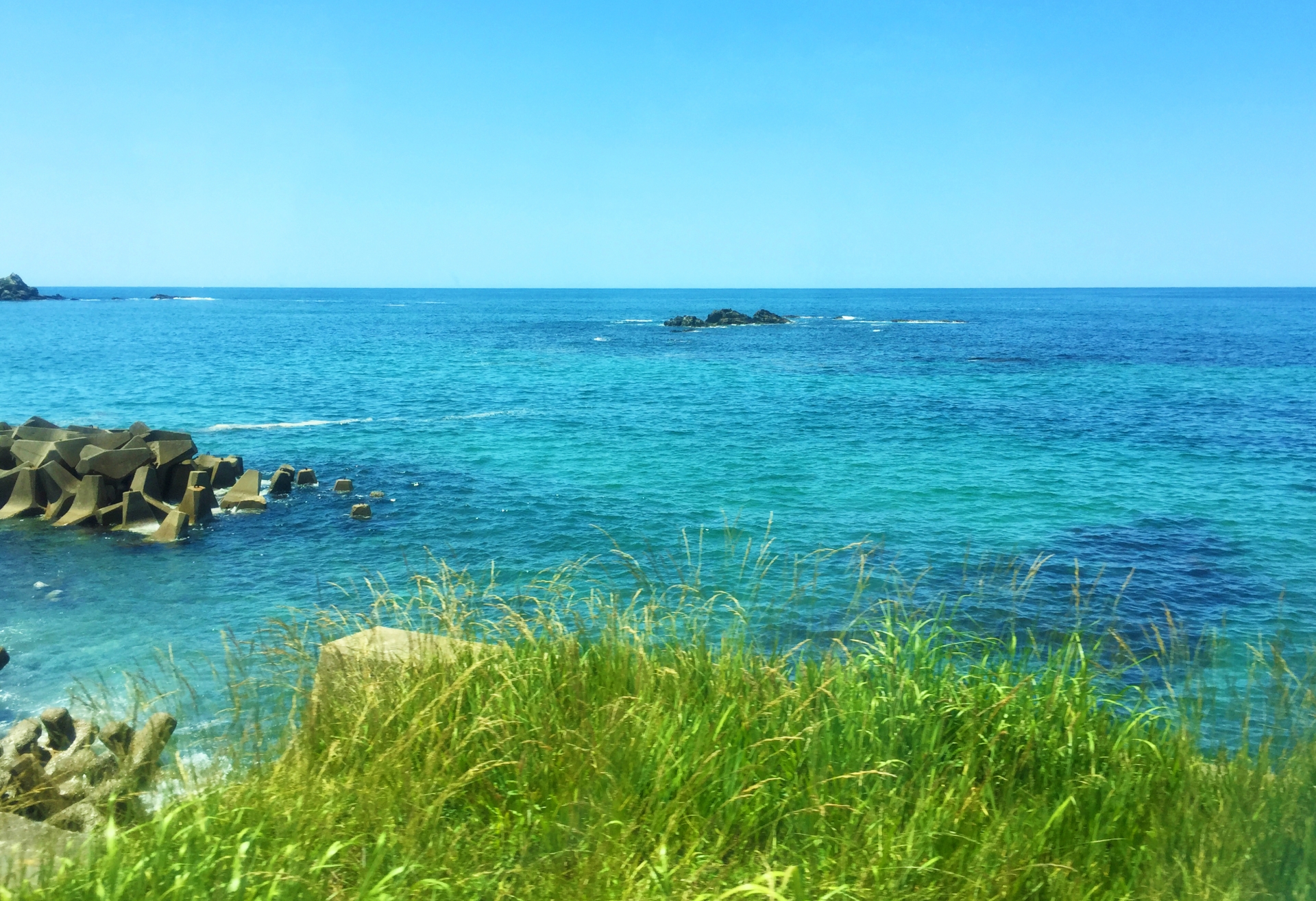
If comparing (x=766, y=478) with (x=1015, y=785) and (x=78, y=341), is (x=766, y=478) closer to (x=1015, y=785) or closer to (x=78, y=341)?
(x=1015, y=785)

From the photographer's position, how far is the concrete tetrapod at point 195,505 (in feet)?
67.0

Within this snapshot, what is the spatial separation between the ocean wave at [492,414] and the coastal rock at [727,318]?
6360 cm

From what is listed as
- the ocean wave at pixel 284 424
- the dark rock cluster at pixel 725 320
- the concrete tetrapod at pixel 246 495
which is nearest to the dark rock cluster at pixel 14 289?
the dark rock cluster at pixel 725 320

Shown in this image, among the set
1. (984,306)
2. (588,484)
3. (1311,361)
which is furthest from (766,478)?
(984,306)

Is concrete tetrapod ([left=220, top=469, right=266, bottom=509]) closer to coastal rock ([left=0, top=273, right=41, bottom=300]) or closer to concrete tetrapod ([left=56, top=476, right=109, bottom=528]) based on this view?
concrete tetrapod ([left=56, top=476, right=109, bottom=528])

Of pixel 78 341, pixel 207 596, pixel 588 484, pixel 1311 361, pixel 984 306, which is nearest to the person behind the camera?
pixel 207 596

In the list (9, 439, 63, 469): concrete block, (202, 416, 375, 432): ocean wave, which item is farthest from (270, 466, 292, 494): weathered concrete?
(202, 416, 375, 432): ocean wave

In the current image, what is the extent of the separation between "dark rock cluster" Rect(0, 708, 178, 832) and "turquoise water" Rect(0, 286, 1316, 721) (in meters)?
2.44

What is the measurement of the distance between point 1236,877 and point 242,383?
52328 mm

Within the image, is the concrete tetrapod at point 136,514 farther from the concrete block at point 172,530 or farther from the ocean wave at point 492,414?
the ocean wave at point 492,414

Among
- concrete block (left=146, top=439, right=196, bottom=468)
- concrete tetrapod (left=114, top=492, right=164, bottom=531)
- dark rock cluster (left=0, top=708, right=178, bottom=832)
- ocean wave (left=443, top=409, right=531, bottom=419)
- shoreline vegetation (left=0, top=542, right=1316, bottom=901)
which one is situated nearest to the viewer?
shoreline vegetation (left=0, top=542, right=1316, bottom=901)

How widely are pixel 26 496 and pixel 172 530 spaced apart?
4.94m

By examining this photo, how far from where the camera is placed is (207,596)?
51.3 feet

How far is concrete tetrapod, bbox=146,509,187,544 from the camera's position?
62.6 ft
